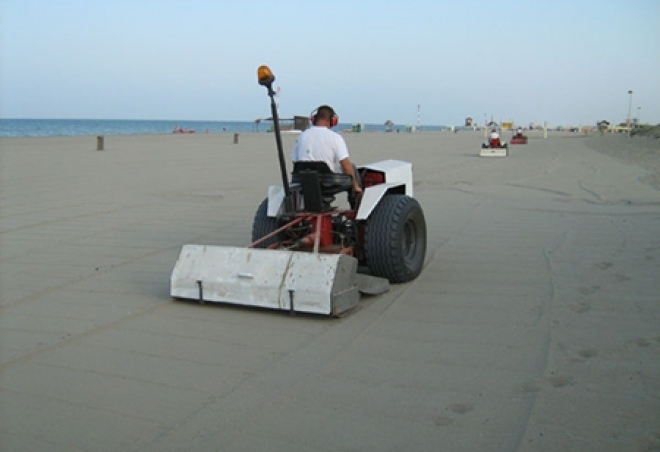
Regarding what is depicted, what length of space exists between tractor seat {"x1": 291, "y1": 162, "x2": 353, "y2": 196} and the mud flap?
99 centimetres

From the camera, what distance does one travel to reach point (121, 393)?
376 cm

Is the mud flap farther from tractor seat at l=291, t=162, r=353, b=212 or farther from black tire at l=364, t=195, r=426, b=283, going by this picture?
tractor seat at l=291, t=162, r=353, b=212

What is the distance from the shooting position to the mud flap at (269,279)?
16.4 feet

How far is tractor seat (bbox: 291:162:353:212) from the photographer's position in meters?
5.87

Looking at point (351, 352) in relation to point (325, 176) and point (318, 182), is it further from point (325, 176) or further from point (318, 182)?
point (325, 176)

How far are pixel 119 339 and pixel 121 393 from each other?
962 mm

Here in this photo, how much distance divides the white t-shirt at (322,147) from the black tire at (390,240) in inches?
24.0

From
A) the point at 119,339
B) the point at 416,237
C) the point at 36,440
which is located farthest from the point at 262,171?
the point at 36,440

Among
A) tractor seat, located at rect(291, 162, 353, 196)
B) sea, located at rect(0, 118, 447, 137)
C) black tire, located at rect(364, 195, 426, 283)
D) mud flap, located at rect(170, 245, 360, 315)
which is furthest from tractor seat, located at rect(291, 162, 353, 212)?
sea, located at rect(0, 118, 447, 137)

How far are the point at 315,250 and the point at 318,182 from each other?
621 mm

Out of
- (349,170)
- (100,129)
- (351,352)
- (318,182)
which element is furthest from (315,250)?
(100,129)

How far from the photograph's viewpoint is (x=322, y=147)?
236 inches

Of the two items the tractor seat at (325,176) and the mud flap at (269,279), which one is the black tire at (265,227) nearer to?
the tractor seat at (325,176)

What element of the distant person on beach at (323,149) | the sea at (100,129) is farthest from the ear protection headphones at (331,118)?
the sea at (100,129)
